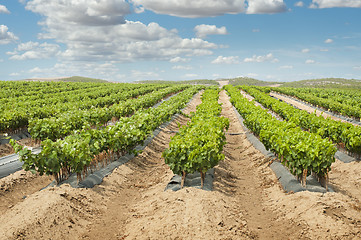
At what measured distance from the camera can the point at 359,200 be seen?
9.59 meters

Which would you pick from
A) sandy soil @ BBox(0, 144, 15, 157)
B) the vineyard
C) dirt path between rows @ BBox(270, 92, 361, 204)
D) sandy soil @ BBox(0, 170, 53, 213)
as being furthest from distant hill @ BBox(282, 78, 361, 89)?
sandy soil @ BBox(0, 170, 53, 213)

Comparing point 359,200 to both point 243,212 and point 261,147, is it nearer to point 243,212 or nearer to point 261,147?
point 243,212

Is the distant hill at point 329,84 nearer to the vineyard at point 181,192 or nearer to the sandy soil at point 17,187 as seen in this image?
the vineyard at point 181,192

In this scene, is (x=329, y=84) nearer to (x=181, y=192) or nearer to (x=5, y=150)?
(x=5, y=150)

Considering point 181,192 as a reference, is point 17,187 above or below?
below

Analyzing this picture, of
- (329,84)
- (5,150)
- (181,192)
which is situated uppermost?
(181,192)

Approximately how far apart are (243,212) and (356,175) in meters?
5.62

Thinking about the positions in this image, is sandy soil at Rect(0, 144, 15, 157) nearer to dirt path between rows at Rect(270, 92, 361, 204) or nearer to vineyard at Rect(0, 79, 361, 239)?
vineyard at Rect(0, 79, 361, 239)

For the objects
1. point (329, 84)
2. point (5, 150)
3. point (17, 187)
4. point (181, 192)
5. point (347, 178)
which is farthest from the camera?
point (329, 84)

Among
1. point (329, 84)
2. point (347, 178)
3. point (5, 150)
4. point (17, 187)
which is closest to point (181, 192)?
point (17, 187)

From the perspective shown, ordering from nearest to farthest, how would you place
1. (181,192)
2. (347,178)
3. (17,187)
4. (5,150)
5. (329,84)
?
(181,192)
(17,187)
(347,178)
(5,150)
(329,84)

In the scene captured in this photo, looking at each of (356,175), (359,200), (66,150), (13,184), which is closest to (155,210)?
(66,150)

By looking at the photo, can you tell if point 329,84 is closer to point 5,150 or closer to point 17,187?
point 5,150

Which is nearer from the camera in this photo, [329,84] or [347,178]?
[347,178]
